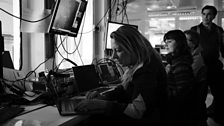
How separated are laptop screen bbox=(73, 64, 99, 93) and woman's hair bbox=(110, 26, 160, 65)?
1.96 ft

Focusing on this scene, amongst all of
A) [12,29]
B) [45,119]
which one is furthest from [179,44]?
[12,29]

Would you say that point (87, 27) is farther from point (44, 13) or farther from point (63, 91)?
point (63, 91)

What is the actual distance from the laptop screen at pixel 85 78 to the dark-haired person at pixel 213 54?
1742 millimetres

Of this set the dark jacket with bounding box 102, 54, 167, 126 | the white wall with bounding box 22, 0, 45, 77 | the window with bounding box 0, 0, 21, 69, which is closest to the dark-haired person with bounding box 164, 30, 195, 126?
the dark jacket with bounding box 102, 54, 167, 126

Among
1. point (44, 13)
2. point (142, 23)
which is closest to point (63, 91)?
point (44, 13)

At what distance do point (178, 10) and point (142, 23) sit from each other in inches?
28.9

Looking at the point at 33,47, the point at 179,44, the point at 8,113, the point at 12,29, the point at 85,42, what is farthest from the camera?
the point at 85,42

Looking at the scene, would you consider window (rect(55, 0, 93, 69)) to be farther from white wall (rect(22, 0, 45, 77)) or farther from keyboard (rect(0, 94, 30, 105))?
keyboard (rect(0, 94, 30, 105))

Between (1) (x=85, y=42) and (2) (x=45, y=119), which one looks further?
(1) (x=85, y=42)

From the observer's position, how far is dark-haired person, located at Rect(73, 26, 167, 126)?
1.12m

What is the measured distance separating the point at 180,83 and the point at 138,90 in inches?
20.1

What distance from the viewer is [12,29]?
1986 mm

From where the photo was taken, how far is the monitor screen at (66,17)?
1.72 m

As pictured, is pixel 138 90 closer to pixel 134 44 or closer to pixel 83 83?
pixel 134 44
